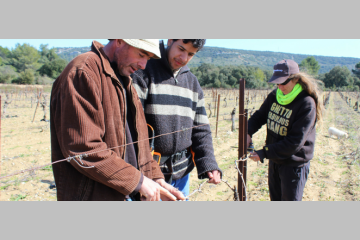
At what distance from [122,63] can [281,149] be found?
1.67 metres

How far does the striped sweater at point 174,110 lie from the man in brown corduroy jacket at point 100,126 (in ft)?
0.90

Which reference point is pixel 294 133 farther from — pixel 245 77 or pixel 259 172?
pixel 245 77

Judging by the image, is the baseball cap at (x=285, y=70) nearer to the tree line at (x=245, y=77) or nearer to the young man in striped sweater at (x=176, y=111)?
the young man in striped sweater at (x=176, y=111)

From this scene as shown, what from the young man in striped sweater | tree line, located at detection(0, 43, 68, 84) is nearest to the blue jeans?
the young man in striped sweater

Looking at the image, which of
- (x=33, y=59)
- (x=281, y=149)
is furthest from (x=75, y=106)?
(x=33, y=59)

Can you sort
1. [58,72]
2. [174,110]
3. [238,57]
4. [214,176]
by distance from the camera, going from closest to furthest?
[174,110] < [214,176] < [58,72] < [238,57]

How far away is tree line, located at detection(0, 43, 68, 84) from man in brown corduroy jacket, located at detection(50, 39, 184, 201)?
42694 millimetres

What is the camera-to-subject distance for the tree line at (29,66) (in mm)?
36172

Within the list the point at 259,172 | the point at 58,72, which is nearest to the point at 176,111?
the point at 259,172

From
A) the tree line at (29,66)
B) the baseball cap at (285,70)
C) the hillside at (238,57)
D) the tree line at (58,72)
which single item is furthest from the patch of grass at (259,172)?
the hillside at (238,57)

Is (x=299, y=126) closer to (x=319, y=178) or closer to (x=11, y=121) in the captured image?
(x=319, y=178)

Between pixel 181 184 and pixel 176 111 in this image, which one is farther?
pixel 181 184

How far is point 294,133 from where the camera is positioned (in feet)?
6.98

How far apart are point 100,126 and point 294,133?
1.81 m
